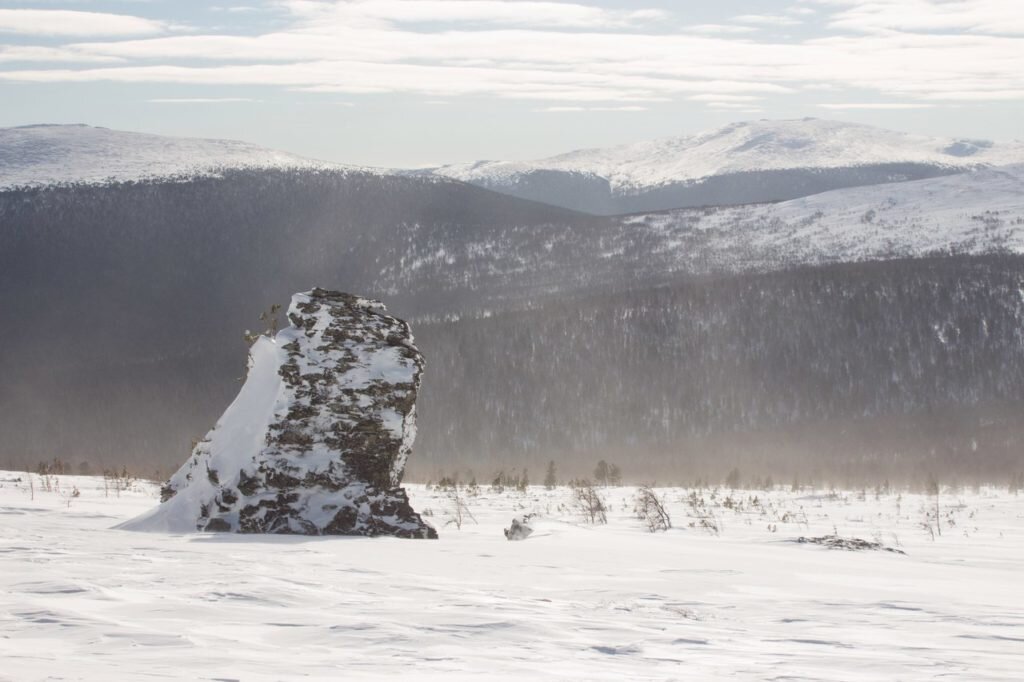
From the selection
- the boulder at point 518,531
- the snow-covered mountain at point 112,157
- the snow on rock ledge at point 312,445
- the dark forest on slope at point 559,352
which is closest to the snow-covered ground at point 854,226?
the dark forest on slope at point 559,352

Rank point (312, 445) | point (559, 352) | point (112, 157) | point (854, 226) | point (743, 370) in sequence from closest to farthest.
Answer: point (312, 445) → point (743, 370) → point (559, 352) → point (854, 226) → point (112, 157)

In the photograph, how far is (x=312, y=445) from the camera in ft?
32.6

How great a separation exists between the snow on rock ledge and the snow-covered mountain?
125m

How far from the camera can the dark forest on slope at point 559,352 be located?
5803 centimetres

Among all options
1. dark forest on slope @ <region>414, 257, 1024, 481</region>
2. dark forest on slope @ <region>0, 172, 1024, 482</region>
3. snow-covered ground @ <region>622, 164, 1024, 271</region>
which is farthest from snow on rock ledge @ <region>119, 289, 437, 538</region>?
snow-covered ground @ <region>622, 164, 1024, 271</region>

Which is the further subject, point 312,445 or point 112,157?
point 112,157

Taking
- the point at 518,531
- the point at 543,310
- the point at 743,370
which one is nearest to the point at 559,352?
the point at 543,310

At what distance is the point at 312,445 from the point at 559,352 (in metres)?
63.9

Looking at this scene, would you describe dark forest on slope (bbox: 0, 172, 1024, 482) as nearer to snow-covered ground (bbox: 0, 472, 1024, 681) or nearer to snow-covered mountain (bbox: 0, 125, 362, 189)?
snow-covered mountain (bbox: 0, 125, 362, 189)

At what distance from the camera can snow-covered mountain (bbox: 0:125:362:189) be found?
A: 13062cm

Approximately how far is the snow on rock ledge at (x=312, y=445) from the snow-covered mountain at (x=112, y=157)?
125258mm

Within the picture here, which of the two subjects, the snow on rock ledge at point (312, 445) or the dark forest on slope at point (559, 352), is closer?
the snow on rock ledge at point (312, 445)

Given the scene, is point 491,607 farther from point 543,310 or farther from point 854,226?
point 854,226

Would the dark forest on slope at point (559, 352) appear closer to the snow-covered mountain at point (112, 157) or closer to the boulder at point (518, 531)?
the snow-covered mountain at point (112, 157)
